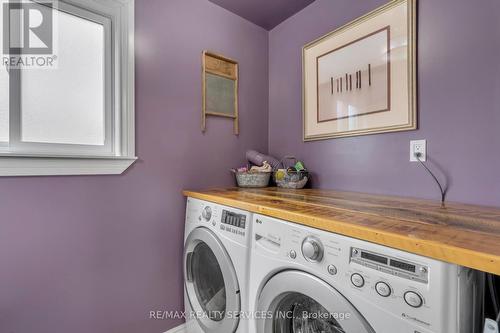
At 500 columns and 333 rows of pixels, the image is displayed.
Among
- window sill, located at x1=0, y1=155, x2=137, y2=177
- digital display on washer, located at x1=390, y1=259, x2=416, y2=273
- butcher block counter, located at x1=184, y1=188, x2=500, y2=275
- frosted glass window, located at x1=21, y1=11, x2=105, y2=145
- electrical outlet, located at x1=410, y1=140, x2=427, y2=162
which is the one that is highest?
frosted glass window, located at x1=21, y1=11, x2=105, y2=145

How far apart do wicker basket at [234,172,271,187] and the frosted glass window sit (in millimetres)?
846

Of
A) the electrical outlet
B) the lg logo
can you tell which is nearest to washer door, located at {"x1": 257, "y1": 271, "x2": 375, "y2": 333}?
the electrical outlet

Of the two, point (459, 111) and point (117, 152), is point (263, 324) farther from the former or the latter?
point (459, 111)

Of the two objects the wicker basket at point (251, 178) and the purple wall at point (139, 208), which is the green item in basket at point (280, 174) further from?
the purple wall at point (139, 208)

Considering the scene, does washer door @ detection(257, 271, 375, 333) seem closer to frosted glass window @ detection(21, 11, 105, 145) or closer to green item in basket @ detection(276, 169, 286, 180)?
green item in basket @ detection(276, 169, 286, 180)

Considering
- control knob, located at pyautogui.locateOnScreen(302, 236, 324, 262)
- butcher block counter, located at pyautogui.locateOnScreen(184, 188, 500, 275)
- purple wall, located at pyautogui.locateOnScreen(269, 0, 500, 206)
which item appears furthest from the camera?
purple wall, located at pyautogui.locateOnScreen(269, 0, 500, 206)

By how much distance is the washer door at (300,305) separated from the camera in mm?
659

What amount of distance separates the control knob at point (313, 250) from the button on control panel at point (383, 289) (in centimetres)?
16

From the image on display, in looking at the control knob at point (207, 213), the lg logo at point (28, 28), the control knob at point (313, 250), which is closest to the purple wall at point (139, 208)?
the control knob at point (207, 213)

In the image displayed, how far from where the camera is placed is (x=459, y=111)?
3.43 ft

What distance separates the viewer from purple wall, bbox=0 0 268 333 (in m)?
1.04

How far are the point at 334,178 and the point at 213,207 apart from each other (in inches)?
32.7

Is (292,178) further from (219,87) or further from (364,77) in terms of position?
(219,87)

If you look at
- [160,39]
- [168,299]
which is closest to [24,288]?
[168,299]
